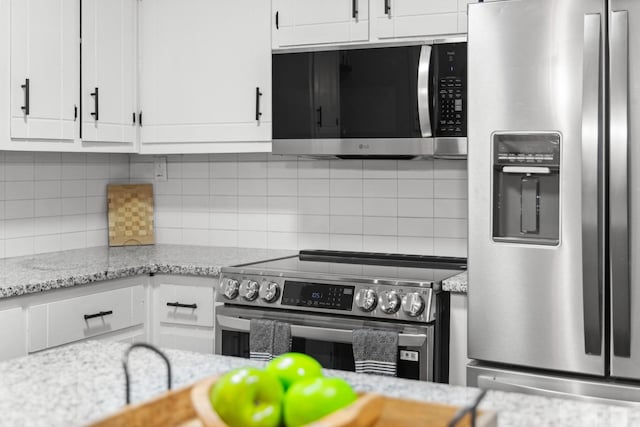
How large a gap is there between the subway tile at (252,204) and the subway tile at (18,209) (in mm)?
1011

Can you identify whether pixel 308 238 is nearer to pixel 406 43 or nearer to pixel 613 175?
pixel 406 43

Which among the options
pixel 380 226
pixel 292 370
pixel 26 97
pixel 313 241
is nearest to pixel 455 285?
pixel 380 226

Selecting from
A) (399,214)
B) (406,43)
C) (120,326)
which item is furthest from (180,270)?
(406,43)

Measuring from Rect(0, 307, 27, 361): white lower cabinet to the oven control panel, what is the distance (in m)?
0.76

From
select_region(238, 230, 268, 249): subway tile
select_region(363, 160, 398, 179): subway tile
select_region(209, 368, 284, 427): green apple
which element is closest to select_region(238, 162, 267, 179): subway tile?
select_region(238, 230, 268, 249): subway tile

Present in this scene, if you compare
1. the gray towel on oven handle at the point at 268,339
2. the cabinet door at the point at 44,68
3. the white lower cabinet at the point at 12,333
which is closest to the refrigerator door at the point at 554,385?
the gray towel on oven handle at the point at 268,339

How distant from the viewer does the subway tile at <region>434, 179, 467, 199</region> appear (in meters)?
3.39

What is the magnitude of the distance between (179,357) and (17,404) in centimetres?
40

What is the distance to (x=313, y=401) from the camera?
946 mm

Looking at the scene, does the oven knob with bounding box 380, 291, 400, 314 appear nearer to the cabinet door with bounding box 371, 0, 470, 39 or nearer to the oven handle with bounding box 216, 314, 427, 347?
the oven handle with bounding box 216, 314, 427, 347

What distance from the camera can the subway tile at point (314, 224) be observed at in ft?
12.1

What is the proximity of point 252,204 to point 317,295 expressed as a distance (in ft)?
3.62

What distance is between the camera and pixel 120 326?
323 cm

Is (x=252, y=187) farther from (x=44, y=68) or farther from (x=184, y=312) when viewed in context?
(x=44, y=68)
